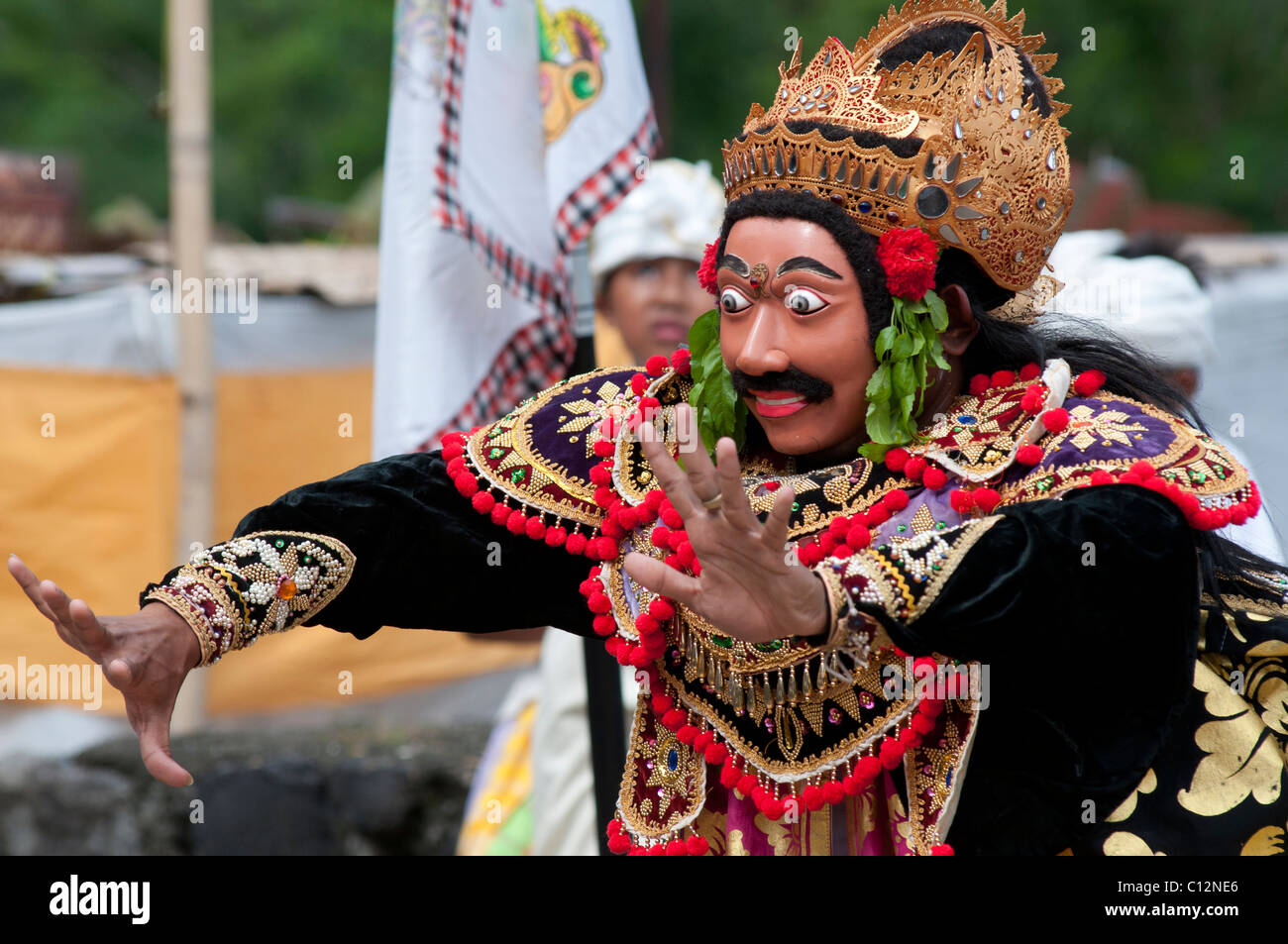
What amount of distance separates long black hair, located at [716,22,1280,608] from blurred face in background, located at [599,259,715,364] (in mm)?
2221

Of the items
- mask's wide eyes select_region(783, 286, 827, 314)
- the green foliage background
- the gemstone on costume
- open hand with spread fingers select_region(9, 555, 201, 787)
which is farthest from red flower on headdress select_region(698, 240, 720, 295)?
the green foliage background

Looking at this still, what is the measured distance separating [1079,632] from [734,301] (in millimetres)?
714

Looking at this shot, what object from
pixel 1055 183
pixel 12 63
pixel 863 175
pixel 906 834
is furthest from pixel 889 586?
pixel 12 63

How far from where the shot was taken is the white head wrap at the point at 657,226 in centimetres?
477

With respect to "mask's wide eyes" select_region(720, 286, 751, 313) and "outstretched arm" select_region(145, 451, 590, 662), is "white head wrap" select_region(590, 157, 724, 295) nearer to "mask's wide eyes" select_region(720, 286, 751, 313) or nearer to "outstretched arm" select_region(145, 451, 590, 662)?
"outstretched arm" select_region(145, 451, 590, 662)

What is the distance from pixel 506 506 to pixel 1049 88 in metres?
1.08

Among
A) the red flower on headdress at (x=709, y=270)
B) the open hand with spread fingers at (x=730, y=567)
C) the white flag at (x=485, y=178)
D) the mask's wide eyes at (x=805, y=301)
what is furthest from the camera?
the white flag at (x=485, y=178)

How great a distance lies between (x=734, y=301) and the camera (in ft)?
7.67

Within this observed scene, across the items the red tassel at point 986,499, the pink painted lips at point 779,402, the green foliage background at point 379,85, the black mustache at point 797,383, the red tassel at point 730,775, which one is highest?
the green foliage background at point 379,85

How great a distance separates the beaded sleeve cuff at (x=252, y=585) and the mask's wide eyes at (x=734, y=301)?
0.70 metres

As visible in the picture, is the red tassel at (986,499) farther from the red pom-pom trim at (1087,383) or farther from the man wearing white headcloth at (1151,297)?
the man wearing white headcloth at (1151,297)
